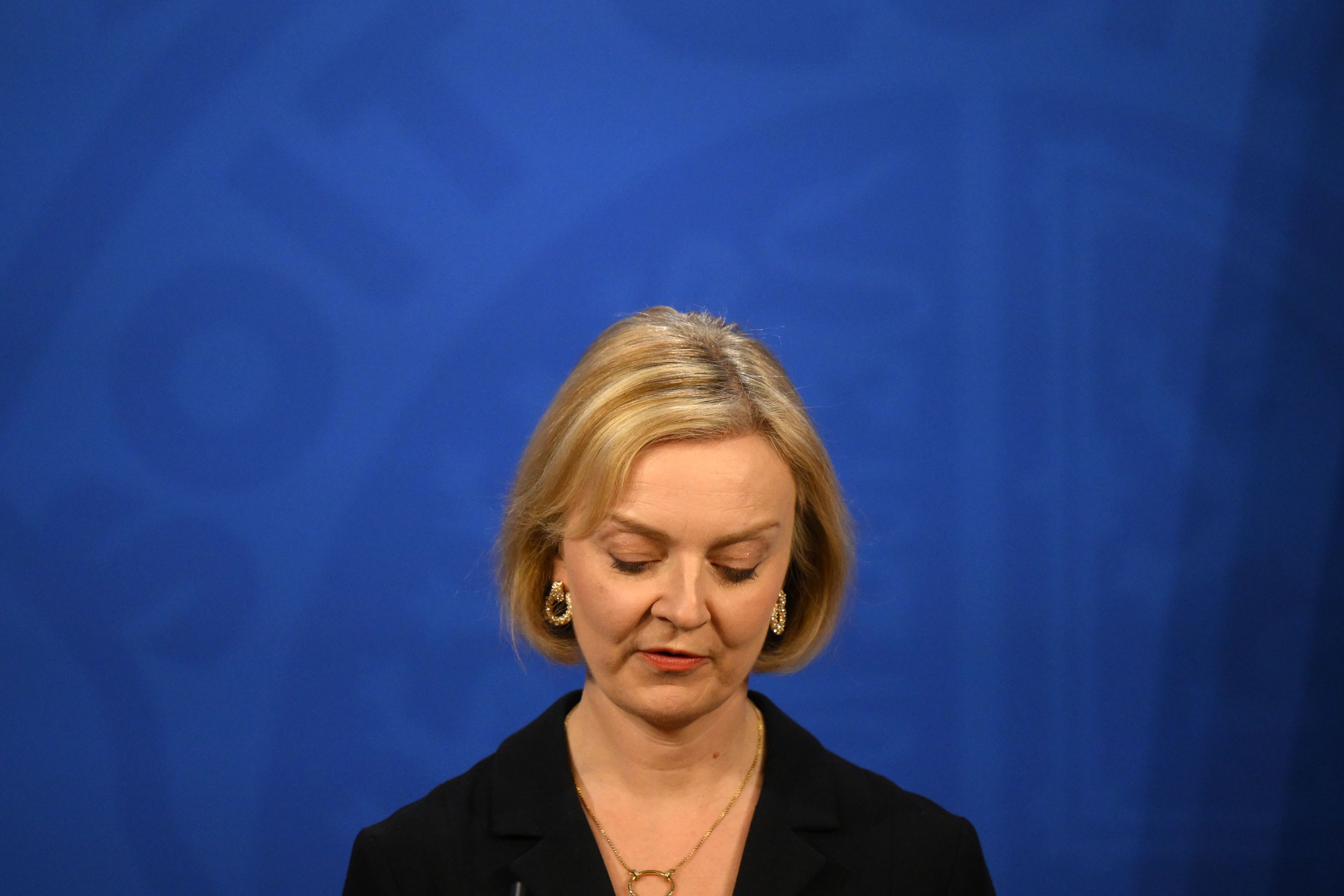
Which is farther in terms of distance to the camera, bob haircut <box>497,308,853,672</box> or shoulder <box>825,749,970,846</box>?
shoulder <box>825,749,970,846</box>

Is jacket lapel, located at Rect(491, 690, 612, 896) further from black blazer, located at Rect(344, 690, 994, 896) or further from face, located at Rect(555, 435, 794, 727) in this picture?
face, located at Rect(555, 435, 794, 727)

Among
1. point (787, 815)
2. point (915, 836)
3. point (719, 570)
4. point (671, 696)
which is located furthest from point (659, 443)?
point (915, 836)

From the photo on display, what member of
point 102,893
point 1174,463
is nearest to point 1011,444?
point 1174,463

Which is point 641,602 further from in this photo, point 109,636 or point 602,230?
point 109,636

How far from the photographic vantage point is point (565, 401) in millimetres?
1559

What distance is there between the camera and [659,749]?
63.5 inches

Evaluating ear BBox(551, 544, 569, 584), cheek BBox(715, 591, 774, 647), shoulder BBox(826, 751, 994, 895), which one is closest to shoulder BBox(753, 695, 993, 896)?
shoulder BBox(826, 751, 994, 895)

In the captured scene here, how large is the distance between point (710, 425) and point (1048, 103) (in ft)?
4.44

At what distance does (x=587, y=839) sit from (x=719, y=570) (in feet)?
1.32

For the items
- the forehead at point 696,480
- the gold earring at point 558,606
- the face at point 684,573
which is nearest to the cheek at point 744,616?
the face at point 684,573

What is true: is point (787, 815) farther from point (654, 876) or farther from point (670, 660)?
point (670, 660)

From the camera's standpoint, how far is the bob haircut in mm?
1471

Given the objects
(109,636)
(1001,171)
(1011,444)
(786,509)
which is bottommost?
(109,636)

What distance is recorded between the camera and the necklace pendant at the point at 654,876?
61.6 inches
